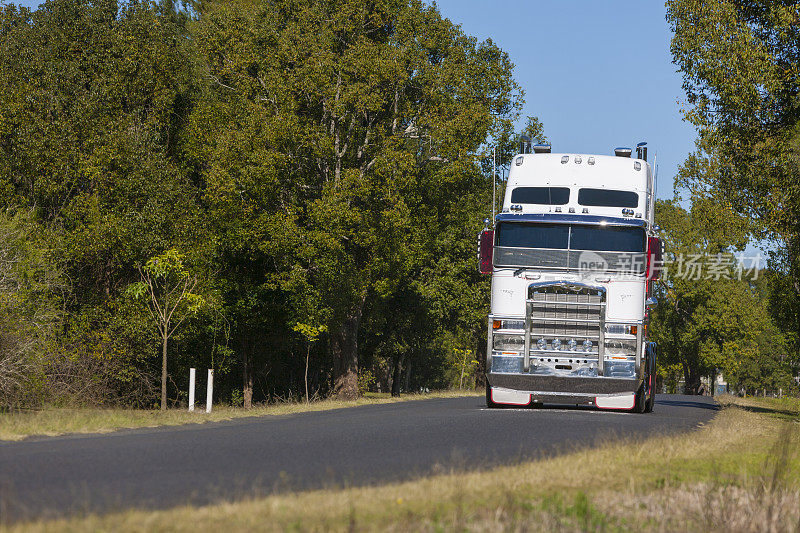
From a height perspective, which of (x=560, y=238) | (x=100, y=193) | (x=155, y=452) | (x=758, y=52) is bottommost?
(x=155, y=452)

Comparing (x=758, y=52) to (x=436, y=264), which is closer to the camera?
(x=758, y=52)

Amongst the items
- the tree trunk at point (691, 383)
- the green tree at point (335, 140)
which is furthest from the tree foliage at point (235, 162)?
the tree trunk at point (691, 383)

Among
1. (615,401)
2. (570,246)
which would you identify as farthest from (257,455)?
(615,401)

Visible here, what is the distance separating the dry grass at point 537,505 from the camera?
23.6 ft

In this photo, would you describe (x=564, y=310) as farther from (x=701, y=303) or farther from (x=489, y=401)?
(x=701, y=303)

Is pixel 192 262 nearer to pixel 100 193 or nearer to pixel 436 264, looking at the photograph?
pixel 100 193

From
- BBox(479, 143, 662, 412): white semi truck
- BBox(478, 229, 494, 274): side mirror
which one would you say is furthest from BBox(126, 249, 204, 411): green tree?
BBox(479, 143, 662, 412): white semi truck

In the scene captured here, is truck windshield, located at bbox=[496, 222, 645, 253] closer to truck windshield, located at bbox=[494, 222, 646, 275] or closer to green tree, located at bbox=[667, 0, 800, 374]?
truck windshield, located at bbox=[494, 222, 646, 275]

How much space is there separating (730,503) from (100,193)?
30.3m

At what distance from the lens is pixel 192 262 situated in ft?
109

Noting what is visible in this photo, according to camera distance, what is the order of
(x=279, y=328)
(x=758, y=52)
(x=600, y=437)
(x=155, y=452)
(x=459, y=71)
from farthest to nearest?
(x=279, y=328), (x=459, y=71), (x=758, y=52), (x=600, y=437), (x=155, y=452)

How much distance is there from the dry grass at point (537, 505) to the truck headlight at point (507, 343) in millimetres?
8634

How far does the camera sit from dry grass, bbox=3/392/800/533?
23.6 ft

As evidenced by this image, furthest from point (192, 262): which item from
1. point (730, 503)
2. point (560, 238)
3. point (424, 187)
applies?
point (730, 503)
